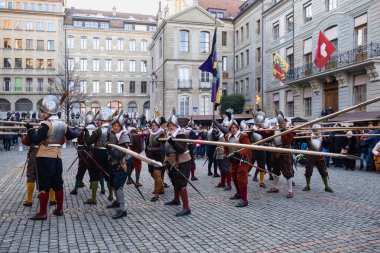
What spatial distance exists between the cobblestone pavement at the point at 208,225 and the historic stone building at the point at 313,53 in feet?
50.8

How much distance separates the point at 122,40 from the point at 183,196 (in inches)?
2152

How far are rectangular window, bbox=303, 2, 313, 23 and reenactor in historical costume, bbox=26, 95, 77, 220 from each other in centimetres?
2538

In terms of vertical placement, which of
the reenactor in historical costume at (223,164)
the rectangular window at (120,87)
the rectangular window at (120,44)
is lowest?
the reenactor in historical costume at (223,164)

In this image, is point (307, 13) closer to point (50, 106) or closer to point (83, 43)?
point (50, 106)

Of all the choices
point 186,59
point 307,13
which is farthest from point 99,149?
point 186,59

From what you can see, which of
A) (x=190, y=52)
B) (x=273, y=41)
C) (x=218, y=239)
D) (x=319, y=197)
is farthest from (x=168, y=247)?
(x=190, y=52)

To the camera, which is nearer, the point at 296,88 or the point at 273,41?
the point at 296,88

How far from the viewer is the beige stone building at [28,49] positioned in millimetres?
53750

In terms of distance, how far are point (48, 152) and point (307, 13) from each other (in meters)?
26.5

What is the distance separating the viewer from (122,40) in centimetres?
5884

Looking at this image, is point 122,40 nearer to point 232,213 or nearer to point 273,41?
point 273,41

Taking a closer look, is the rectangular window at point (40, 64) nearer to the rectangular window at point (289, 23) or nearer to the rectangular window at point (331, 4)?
the rectangular window at point (289, 23)

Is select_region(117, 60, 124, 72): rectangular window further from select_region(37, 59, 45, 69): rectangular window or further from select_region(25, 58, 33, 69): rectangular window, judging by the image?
select_region(25, 58, 33, 69): rectangular window

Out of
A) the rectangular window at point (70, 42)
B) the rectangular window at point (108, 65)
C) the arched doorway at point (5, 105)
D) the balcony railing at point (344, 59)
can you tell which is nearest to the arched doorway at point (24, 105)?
the arched doorway at point (5, 105)
